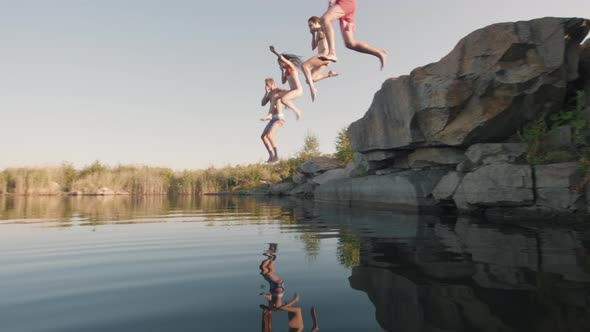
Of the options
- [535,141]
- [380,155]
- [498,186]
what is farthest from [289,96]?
[380,155]

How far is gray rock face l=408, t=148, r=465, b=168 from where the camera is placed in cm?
1024

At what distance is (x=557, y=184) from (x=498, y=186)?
1.15m

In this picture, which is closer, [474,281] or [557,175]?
[474,281]

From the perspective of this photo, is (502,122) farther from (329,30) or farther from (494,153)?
(329,30)

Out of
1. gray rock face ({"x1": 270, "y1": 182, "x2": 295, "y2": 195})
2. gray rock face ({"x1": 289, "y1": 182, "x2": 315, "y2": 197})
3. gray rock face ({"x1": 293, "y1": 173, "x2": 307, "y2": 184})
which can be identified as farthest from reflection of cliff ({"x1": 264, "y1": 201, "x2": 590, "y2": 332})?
gray rock face ({"x1": 270, "y1": 182, "x2": 295, "y2": 195})

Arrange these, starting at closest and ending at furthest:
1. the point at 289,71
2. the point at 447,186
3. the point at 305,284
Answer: the point at 305,284
the point at 289,71
the point at 447,186

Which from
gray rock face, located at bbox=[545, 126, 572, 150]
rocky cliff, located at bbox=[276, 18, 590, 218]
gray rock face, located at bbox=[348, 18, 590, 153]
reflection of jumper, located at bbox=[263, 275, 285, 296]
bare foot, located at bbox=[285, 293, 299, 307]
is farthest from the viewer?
gray rock face, located at bbox=[348, 18, 590, 153]

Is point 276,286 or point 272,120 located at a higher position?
point 272,120

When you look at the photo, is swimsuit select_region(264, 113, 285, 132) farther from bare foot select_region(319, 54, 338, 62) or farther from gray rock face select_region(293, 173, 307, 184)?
gray rock face select_region(293, 173, 307, 184)

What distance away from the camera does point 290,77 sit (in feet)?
17.0

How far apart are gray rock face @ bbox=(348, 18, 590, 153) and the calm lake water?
187 inches

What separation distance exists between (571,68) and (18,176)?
169 feet

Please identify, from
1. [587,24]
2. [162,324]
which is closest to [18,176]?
[162,324]

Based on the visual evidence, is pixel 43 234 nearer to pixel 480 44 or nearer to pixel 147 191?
pixel 480 44
